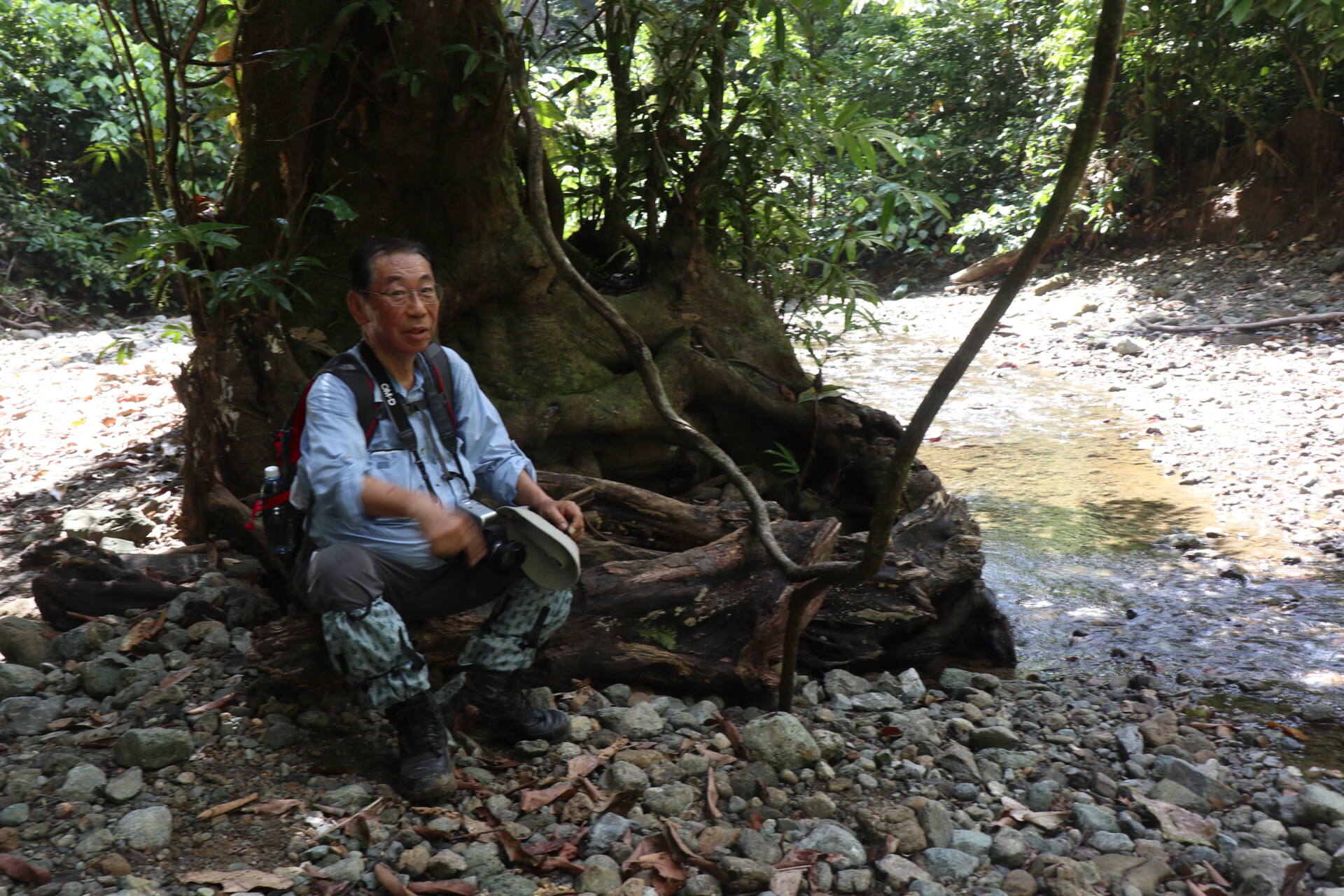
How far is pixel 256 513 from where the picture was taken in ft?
10.0

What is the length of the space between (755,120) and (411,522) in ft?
9.66

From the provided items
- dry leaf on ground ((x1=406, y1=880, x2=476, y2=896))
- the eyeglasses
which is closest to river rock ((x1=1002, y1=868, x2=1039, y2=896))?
dry leaf on ground ((x1=406, y1=880, x2=476, y2=896))

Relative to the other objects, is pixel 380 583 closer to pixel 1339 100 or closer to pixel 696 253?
pixel 696 253

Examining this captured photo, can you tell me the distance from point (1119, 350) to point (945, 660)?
750 cm

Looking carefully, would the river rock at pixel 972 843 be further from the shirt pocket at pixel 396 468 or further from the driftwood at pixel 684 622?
the shirt pocket at pixel 396 468

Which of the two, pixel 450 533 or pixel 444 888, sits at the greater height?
pixel 450 533

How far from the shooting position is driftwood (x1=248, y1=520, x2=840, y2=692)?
3.56 meters

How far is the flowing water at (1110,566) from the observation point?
445 cm

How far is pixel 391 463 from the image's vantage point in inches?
114

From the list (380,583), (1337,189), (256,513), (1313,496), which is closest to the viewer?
(380,583)

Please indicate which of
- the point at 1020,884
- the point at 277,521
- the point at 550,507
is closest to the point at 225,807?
the point at 277,521

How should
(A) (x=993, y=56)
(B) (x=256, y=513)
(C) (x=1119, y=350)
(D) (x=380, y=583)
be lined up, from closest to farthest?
(D) (x=380, y=583)
(B) (x=256, y=513)
(C) (x=1119, y=350)
(A) (x=993, y=56)

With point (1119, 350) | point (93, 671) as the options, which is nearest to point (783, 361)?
point (93, 671)

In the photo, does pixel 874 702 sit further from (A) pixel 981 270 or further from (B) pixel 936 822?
(A) pixel 981 270
